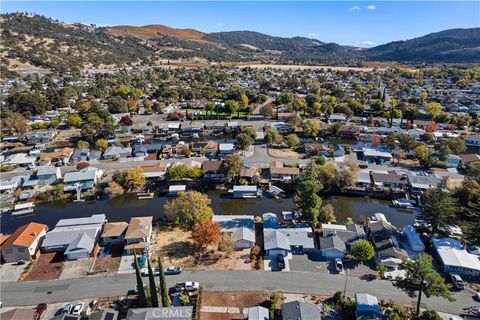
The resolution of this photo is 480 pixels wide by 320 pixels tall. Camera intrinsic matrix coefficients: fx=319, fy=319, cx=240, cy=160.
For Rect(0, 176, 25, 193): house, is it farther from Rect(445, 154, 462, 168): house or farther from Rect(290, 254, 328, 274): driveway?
Rect(445, 154, 462, 168): house

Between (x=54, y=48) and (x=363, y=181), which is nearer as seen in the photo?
(x=363, y=181)

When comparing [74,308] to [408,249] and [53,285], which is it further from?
[408,249]

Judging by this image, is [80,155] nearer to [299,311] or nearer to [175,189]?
[175,189]

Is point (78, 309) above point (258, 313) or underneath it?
above

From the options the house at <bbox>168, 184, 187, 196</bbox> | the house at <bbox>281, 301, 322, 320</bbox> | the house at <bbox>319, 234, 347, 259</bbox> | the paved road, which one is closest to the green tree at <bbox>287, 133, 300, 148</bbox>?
the house at <bbox>168, 184, 187, 196</bbox>

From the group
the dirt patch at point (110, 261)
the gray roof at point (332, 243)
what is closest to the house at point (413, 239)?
the gray roof at point (332, 243)

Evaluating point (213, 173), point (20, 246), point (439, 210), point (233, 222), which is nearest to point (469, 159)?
point (439, 210)

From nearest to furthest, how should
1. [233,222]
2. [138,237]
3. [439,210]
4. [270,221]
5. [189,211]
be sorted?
[138,237] < [439,210] < [189,211] < [270,221] < [233,222]
